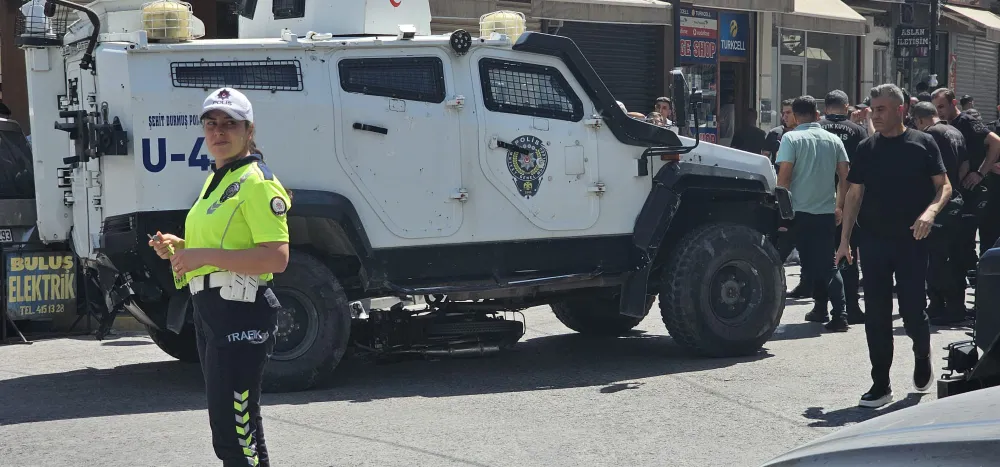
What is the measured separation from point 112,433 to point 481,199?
2.76m

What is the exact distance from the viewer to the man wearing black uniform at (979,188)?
1043cm

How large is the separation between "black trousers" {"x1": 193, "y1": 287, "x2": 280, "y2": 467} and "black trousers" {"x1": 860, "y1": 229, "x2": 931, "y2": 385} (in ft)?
13.1

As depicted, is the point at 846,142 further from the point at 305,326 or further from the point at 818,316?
the point at 305,326

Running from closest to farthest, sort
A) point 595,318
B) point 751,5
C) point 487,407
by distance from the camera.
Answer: point 487,407
point 595,318
point 751,5

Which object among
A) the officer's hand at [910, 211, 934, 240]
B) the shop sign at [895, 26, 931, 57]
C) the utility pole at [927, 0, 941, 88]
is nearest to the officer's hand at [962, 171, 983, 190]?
the officer's hand at [910, 211, 934, 240]

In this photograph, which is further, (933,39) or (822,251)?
(933,39)

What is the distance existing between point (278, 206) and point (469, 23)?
12.2 meters

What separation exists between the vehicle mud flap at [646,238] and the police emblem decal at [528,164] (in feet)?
2.65

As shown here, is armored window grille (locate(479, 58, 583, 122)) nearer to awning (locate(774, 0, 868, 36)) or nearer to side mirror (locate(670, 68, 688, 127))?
side mirror (locate(670, 68, 688, 127))

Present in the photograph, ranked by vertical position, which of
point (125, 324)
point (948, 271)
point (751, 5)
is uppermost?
point (751, 5)

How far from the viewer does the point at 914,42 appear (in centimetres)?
2305

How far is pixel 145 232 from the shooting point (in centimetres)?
725

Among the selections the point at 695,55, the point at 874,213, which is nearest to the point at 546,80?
the point at 874,213

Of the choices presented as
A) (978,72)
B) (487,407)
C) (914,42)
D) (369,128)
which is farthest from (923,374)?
(978,72)
